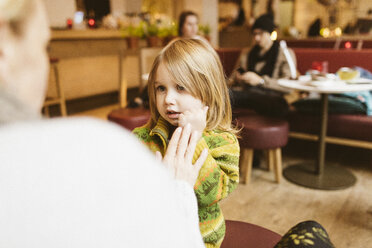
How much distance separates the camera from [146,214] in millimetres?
326

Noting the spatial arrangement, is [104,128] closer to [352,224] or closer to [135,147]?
[135,147]

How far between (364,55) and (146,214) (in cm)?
339

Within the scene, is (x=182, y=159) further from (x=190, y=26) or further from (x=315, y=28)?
(x=315, y=28)

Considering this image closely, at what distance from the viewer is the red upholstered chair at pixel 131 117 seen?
2.58 meters

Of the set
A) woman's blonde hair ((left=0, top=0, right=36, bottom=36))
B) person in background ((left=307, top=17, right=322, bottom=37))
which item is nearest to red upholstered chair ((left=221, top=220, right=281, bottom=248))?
woman's blonde hair ((left=0, top=0, right=36, bottom=36))

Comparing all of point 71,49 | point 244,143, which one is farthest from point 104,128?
point 71,49

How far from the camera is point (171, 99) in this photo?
3.00ft

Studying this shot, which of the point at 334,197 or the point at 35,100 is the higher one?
the point at 35,100

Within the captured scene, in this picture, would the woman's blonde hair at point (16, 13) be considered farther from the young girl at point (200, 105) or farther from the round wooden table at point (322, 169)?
the round wooden table at point (322, 169)

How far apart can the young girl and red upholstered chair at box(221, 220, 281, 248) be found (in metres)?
0.15

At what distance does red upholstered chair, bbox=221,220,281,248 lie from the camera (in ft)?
3.35

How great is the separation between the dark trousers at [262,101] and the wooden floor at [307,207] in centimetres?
56

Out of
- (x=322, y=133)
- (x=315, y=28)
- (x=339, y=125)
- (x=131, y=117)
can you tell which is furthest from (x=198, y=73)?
(x=315, y=28)

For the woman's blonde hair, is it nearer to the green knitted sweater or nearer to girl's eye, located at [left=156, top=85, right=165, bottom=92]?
the green knitted sweater
